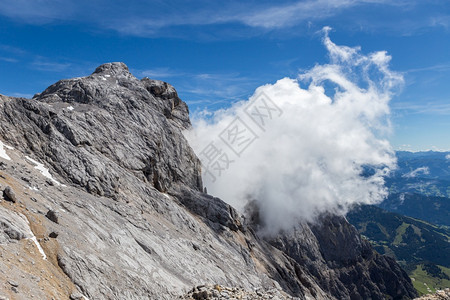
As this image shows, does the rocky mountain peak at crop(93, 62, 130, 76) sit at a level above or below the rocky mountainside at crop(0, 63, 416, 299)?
above

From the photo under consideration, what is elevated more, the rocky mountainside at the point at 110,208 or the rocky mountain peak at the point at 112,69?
the rocky mountain peak at the point at 112,69

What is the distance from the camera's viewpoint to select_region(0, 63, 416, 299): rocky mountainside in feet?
98.5

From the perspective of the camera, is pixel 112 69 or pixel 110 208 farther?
pixel 112 69

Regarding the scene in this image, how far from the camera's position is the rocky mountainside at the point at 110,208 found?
30.0 m

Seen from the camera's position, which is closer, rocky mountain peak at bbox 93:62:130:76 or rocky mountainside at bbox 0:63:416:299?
rocky mountainside at bbox 0:63:416:299

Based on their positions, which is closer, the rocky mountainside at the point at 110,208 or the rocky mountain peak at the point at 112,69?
the rocky mountainside at the point at 110,208

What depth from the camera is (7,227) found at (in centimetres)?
2800

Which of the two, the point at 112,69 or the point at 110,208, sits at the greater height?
the point at 112,69

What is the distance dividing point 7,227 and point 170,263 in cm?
2424

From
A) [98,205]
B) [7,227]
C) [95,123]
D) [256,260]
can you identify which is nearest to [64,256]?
[7,227]

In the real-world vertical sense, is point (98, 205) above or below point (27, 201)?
above

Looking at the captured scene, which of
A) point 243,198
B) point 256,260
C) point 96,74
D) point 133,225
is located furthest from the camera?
point 243,198

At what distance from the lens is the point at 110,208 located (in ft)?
167

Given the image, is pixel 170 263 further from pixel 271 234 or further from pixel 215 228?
pixel 271 234
